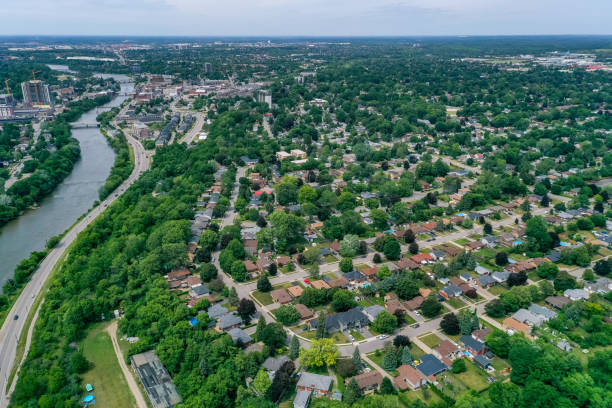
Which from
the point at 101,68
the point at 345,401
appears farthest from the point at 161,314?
the point at 101,68

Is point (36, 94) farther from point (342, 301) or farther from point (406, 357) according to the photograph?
point (406, 357)

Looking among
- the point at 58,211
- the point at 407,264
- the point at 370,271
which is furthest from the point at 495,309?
the point at 58,211

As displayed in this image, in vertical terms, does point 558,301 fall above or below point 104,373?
above

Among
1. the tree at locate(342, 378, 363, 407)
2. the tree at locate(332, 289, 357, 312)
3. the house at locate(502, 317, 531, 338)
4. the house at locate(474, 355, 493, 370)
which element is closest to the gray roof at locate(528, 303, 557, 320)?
the house at locate(502, 317, 531, 338)

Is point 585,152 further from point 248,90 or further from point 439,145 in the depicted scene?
point 248,90

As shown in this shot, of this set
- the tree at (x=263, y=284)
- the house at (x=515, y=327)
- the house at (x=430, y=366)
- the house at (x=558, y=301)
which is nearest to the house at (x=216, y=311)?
the tree at (x=263, y=284)

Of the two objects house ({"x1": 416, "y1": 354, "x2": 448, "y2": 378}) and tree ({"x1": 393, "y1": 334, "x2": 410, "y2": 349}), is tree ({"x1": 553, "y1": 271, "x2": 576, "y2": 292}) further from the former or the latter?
tree ({"x1": 393, "y1": 334, "x2": 410, "y2": 349})

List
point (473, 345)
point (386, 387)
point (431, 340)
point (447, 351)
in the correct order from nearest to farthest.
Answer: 1. point (386, 387)
2. point (447, 351)
3. point (473, 345)
4. point (431, 340)
